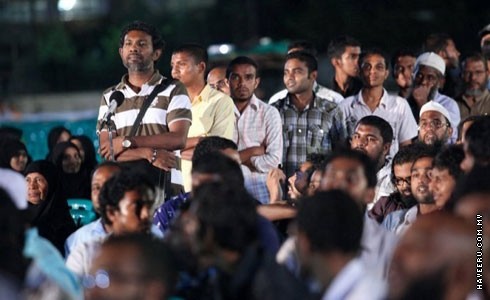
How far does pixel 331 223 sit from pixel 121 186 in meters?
1.89

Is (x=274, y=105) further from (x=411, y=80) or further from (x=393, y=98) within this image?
(x=411, y=80)

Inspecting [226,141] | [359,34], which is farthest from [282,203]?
[359,34]

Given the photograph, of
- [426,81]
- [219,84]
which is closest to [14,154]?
[219,84]

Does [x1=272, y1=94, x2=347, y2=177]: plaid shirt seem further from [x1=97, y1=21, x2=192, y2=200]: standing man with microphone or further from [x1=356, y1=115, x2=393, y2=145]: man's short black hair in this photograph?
[x1=97, y1=21, x2=192, y2=200]: standing man with microphone

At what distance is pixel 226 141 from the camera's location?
845 centimetres

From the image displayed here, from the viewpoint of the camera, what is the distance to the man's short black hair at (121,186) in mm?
7035

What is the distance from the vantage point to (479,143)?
7.07m

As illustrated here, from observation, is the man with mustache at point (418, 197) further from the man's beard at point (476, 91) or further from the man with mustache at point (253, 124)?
the man's beard at point (476, 91)

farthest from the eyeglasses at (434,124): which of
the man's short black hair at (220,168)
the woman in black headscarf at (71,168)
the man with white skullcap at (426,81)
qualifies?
the man's short black hair at (220,168)

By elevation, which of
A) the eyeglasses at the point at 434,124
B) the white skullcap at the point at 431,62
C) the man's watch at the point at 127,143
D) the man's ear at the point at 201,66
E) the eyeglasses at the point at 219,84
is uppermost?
the man's ear at the point at 201,66

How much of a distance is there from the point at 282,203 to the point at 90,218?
2.32m

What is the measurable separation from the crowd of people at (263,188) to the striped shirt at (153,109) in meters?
0.01

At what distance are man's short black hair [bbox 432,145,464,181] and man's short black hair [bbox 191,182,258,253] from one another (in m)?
1.87

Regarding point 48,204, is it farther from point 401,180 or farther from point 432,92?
point 432,92
